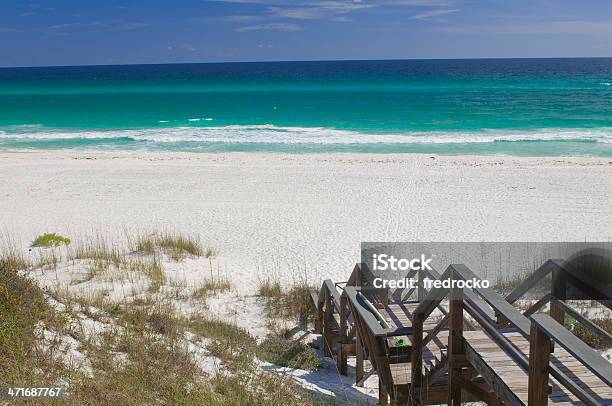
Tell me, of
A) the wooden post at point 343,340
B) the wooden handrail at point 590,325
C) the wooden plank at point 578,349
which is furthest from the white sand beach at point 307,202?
the wooden plank at point 578,349

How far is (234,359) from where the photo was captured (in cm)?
651

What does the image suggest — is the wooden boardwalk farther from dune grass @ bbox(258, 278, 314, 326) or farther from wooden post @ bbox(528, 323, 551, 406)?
dune grass @ bbox(258, 278, 314, 326)

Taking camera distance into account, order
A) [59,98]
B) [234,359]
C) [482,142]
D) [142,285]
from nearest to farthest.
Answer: [234,359] → [142,285] → [482,142] → [59,98]

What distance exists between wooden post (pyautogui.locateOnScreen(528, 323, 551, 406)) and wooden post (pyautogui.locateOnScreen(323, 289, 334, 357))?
4.29 meters

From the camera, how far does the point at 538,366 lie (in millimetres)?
3816

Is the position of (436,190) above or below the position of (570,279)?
below

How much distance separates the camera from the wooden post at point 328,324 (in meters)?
8.09

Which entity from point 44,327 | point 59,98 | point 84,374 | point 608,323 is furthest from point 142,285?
point 59,98

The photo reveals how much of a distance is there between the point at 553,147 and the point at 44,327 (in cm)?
3043

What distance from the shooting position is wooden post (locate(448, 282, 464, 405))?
4.92 metres

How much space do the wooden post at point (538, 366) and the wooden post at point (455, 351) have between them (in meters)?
1.03

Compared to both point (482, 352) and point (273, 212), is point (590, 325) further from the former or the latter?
point (273, 212)

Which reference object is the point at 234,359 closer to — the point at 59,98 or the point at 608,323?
the point at 608,323

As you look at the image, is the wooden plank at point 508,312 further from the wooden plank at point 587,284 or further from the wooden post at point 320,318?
the wooden post at point 320,318
